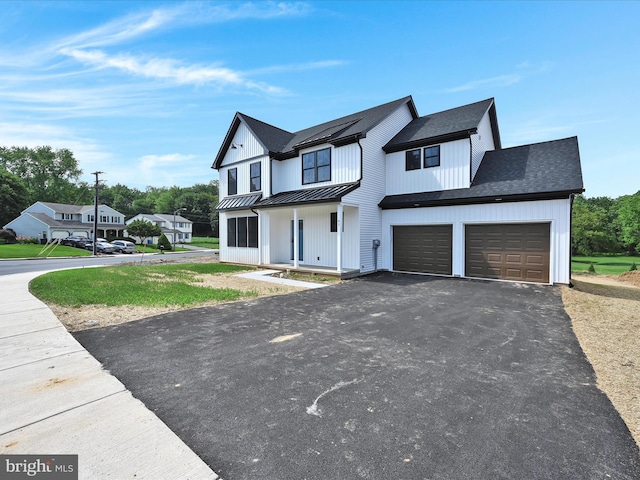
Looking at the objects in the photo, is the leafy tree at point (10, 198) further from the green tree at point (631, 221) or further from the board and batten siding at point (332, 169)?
the green tree at point (631, 221)

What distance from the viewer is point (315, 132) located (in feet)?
55.5

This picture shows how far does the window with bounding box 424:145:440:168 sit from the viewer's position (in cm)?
1287

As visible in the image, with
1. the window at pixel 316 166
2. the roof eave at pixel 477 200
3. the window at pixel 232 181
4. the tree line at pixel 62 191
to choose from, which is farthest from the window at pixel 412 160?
the tree line at pixel 62 191

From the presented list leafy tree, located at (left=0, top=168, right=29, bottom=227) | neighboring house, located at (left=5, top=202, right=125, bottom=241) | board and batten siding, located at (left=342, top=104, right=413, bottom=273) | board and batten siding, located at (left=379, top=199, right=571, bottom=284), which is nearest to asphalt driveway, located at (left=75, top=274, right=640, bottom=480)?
board and batten siding, located at (left=379, top=199, right=571, bottom=284)

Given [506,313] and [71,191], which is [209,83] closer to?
[506,313]

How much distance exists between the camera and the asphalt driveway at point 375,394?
225cm

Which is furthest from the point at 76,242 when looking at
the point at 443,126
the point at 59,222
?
the point at 443,126

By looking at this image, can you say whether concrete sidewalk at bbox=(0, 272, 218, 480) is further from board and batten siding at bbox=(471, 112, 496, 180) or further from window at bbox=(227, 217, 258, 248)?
board and batten siding at bbox=(471, 112, 496, 180)

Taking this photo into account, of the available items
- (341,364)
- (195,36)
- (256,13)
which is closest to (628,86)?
(256,13)

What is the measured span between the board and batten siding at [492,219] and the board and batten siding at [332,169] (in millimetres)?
2706

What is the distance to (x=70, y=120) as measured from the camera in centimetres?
2223

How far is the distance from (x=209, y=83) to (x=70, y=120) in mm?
16622

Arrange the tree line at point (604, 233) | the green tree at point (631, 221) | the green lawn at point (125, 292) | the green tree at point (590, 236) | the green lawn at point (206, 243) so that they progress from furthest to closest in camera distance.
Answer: the green lawn at point (206, 243) → the green tree at point (590, 236) → the tree line at point (604, 233) → the green tree at point (631, 221) → the green lawn at point (125, 292)

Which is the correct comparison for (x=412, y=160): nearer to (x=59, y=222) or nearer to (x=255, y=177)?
(x=255, y=177)
